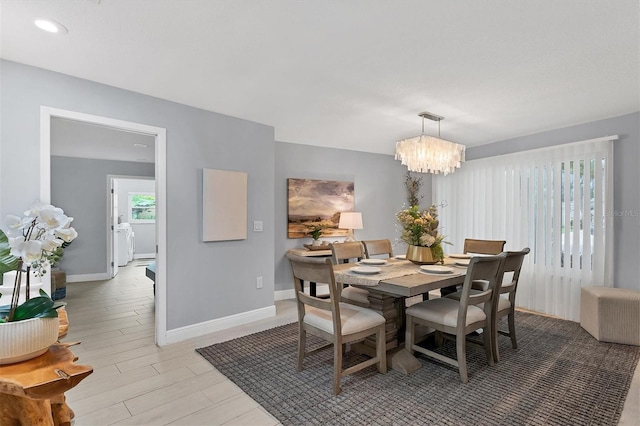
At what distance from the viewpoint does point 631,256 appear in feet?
11.6

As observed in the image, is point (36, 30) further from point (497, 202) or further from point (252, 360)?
point (497, 202)

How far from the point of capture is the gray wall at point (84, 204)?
6.09 m

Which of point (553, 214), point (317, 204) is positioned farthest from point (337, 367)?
point (553, 214)

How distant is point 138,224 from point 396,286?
952 centimetres

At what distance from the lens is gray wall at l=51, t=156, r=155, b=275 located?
609cm

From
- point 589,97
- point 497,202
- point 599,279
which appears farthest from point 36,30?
point 599,279

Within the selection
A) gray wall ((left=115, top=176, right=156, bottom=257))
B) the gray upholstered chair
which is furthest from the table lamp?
gray wall ((left=115, top=176, right=156, bottom=257))

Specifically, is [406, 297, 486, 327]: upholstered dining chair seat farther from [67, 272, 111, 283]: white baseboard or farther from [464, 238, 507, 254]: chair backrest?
[67, 272, 111, 283]: white baseboard

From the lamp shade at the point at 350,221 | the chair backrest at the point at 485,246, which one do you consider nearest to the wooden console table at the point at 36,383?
the chair backrest at the point at 485,246

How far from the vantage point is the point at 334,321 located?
7.23ft

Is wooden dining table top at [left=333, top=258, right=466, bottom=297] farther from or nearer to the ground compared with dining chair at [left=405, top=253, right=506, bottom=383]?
farther from the ground

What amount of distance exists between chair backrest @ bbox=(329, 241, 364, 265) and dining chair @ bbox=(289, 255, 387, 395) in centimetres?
93

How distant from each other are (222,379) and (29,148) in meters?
2.25

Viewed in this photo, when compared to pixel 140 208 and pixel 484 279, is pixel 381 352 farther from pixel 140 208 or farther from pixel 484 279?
pixel 140 208
